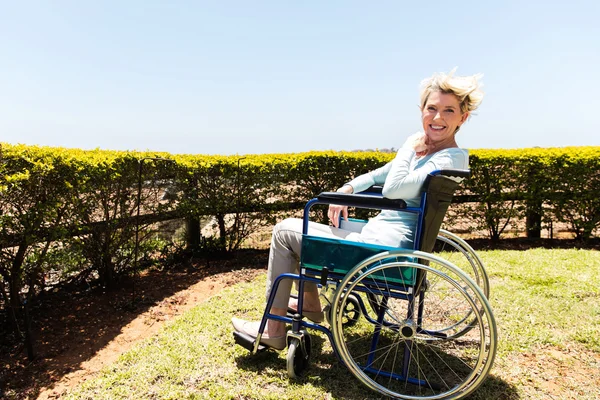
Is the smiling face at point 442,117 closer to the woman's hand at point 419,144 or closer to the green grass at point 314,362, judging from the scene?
the woman's hand at point 419,144

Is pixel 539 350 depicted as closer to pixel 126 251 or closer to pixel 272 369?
pixel 272 369

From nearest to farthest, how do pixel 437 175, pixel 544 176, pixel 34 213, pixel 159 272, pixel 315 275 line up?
pixel 437 175
pixel 315 275
pixel 34 213
pixel 159 272
pixel 544 176

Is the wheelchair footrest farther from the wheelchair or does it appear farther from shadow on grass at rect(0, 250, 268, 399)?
shadow on grass at rect(0, 250, 268, 399)

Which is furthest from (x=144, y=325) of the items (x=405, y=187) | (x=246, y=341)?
(x=405, y=187)

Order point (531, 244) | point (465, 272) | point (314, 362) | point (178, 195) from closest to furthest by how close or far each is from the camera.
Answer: point (314, 362)
point (465, 272)
point (178, 195)
point (531, 244)

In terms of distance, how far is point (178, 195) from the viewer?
465 centimetres

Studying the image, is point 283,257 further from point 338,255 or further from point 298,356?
point 298,356

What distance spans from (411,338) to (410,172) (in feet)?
2.71

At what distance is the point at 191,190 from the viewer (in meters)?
4.73

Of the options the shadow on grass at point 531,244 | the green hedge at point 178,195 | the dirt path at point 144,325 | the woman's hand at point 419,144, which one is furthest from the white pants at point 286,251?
the shadow on grass at point 531,244

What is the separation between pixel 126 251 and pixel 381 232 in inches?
112

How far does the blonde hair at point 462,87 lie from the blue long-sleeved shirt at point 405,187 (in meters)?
0.27

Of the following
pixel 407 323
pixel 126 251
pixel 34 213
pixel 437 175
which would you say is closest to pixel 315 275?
pixel 407 323

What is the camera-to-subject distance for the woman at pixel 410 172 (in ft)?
7.28
